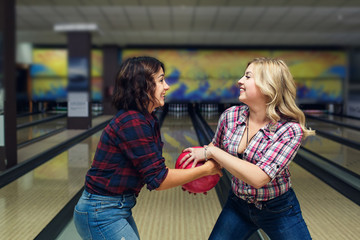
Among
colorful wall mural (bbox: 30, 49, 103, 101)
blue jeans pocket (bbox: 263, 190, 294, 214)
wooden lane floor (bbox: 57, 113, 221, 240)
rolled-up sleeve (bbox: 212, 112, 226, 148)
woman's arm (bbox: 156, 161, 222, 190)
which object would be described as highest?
colorful wall mural (bbox: 30, 49, 103, 101)

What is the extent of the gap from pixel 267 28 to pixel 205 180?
790cm

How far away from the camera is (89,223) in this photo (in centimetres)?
124

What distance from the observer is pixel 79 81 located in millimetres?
8422

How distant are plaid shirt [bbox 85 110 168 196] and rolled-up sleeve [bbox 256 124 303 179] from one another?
1.13 feet

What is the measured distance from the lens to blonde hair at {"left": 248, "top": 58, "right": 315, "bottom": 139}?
132cm

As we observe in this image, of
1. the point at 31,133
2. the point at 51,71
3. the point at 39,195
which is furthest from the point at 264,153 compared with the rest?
the point at 51,71

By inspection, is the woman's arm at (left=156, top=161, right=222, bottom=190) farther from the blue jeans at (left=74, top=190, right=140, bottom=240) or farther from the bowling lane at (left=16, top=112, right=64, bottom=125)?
the bowling lane at (left=16, top=112, right=64, bottom=125)

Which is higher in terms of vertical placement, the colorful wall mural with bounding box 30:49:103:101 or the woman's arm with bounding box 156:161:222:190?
the colorful wall mural with bounding box 30:49:103:101

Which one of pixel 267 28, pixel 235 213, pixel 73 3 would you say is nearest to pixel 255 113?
pixel 235 213

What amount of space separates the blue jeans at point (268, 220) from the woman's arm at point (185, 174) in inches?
7.0

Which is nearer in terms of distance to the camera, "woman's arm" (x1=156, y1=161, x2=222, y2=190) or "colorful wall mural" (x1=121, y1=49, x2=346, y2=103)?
"woman's arm" (x1=156, y1=161, x2=222, y2=190)

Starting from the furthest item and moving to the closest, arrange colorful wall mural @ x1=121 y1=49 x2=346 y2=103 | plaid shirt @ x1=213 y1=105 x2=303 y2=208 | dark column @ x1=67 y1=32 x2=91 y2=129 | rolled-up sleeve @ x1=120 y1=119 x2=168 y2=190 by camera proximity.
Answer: colorful wall mural @ x1=121 y1=49 x2=346 y2=103 → dark column @ x1=67 y1=32 x2=91 y2=129 → plaid shirt @ x1=213 y1=105 x2=303 y2=208 → rolled-up sleeve @ x1=120 y1=119 x2=168 y2=190

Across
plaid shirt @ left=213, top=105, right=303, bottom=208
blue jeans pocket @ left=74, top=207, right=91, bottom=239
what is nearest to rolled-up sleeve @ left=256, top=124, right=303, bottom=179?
plaid shirt @ left=213, top=105, right=303, bottom=208

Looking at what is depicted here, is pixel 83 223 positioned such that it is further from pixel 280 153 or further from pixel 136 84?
pixel 280 153
